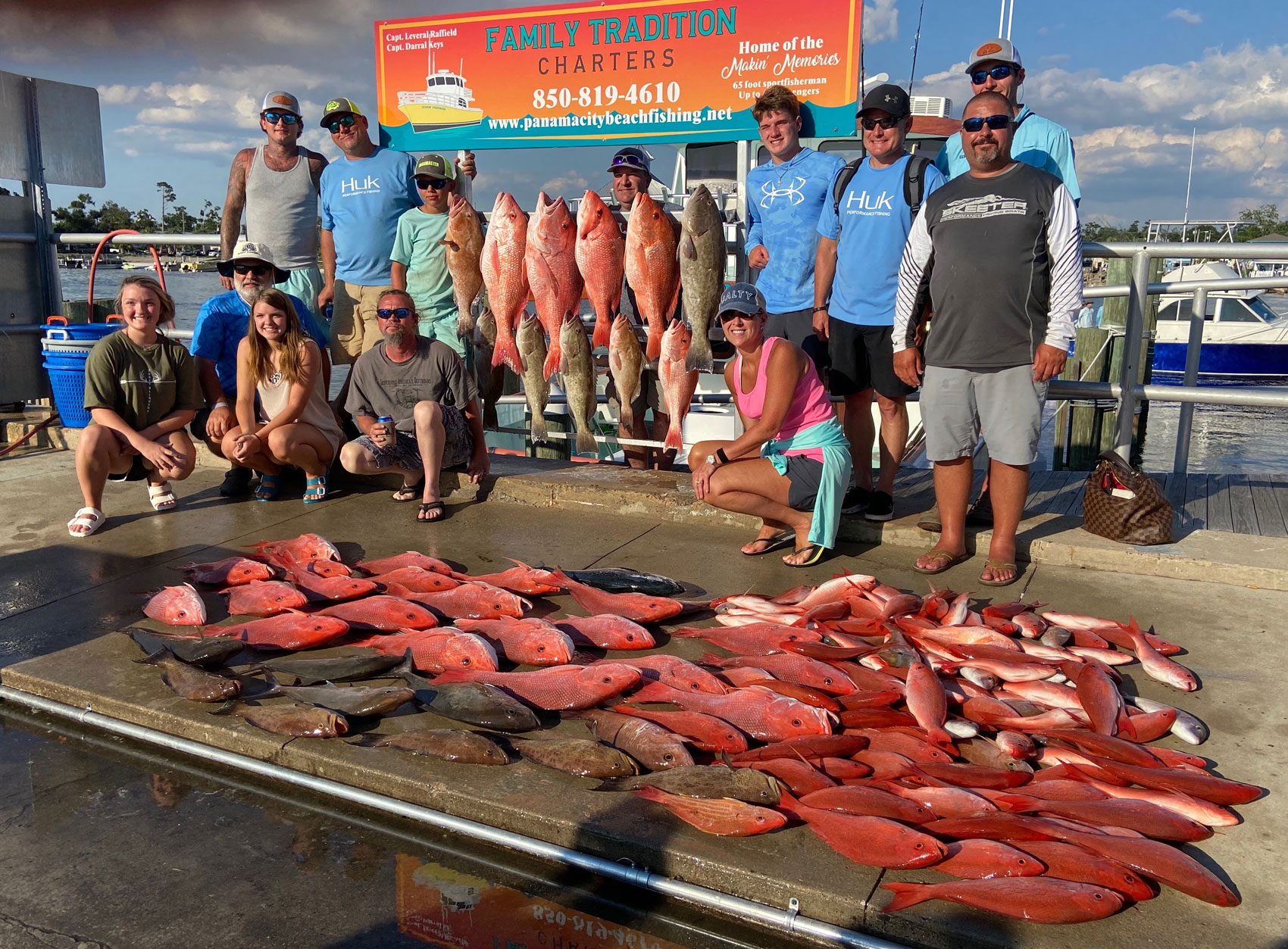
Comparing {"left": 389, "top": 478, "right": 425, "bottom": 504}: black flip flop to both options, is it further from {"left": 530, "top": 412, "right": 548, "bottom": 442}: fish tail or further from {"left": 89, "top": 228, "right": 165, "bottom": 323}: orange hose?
{"left": 89, "top": 228, "right": 165, "bottom": 323}: orange hose

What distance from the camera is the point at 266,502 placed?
6633 millimetres

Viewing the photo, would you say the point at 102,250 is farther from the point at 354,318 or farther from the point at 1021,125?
the point at 1021,125

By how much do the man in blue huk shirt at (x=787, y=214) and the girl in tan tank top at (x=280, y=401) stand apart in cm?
303

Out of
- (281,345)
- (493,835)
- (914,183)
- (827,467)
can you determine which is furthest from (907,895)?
(281,345)

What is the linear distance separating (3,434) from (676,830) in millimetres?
8712

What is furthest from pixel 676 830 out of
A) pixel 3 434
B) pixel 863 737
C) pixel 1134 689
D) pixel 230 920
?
pixel 3 434

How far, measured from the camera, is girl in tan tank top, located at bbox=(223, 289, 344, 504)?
6.23 metres

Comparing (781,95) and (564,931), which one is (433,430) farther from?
(564,931)

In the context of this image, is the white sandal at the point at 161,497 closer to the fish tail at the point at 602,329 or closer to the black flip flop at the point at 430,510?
the black flip flop at the point at 430,510

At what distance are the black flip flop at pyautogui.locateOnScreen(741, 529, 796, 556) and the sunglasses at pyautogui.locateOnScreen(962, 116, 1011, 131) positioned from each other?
7.59ft

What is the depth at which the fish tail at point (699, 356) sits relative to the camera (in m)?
5.89

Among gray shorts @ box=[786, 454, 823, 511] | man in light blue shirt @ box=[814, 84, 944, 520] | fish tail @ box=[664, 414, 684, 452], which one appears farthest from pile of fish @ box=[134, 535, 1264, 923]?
fish tail @ box=[664, 414, 684, 452]

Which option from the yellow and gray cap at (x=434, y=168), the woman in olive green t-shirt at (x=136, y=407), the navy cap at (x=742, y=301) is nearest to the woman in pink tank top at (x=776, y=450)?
the navy cap at (x=742, y=301)

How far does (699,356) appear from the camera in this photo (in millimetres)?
5906
